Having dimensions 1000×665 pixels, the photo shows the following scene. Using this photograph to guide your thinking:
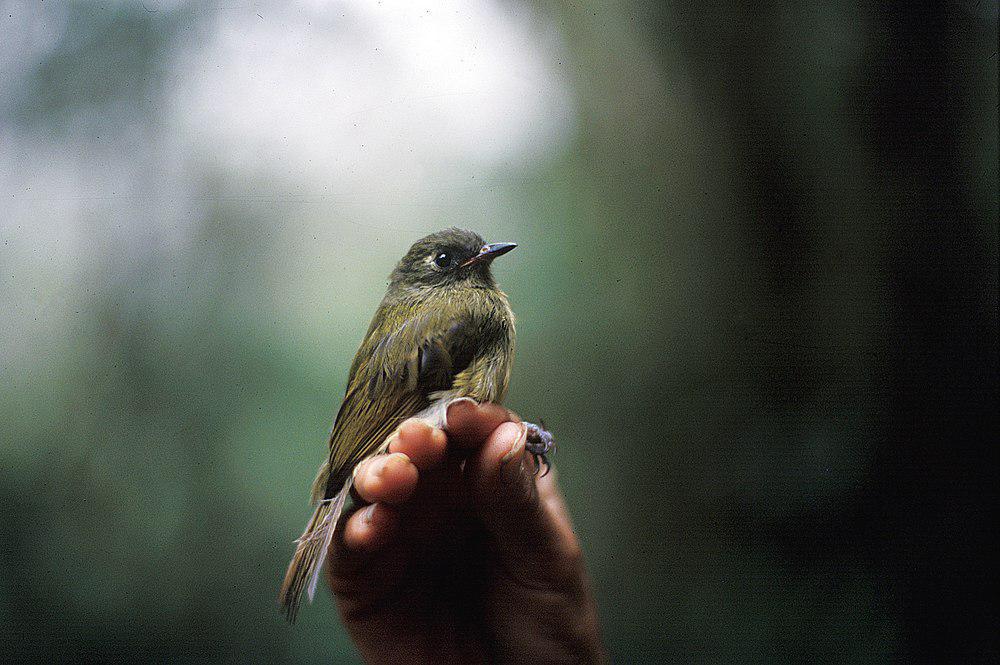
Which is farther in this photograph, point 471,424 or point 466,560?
point 466,560

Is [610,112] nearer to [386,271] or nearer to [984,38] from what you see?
[386,271]

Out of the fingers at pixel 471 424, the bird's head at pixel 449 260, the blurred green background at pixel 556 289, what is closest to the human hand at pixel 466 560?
the fingers at pixel 471 424

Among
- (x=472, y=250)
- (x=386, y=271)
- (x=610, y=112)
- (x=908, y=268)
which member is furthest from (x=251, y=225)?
(x=908, y=268)

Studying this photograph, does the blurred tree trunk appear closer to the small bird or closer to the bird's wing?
the small bird

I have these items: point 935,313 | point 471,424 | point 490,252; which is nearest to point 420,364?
point 471,424

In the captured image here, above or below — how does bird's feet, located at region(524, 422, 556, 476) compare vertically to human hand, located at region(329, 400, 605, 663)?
above

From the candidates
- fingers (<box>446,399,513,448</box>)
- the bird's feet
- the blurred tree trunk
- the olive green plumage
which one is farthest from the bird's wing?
the blurred tree trunk

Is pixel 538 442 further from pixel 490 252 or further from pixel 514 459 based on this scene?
pixel 490 252

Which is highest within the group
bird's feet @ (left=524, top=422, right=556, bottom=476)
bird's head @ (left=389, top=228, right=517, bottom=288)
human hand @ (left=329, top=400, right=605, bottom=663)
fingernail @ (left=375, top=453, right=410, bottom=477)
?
bird's head @ (left=389, top=228, right=517, bottom=288)
